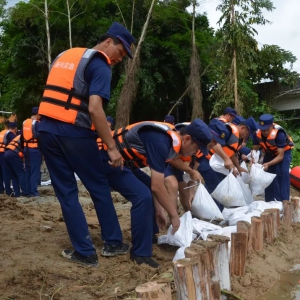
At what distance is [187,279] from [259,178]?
3.93 m

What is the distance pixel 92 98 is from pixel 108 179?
2.78 ft

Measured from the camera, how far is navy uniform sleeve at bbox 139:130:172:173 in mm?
3602

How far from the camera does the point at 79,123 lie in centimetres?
349

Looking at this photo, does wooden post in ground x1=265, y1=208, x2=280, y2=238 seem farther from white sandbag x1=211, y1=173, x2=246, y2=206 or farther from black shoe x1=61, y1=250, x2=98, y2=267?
black shoe x1=61, y1=250, x2=98, y2=267

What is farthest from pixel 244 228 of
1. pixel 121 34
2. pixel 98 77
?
pixel 121 34

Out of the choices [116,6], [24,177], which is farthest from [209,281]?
[116,6]

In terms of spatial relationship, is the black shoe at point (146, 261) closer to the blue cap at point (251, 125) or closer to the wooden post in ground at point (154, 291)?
the wooden post in ground at point (154, 291)

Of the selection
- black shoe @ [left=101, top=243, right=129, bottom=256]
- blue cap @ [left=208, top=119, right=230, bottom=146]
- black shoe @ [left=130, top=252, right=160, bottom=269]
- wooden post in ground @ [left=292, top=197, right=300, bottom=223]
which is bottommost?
wooden post in ground @ [left=292, top=197, right=300, bottom=223]

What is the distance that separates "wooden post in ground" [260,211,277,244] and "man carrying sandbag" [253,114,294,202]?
5.94 feet

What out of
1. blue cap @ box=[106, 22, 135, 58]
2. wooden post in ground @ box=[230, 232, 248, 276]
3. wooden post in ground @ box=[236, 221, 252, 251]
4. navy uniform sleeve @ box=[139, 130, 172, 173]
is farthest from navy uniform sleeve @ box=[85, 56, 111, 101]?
wooden post in ground @ box=[236, 221, 252, 251]

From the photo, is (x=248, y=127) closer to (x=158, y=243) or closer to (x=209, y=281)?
(x=158, y=243)

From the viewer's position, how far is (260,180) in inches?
260

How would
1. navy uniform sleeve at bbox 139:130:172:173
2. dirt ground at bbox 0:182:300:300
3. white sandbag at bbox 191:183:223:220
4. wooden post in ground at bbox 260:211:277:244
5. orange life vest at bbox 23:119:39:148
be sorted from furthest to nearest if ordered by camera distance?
orange life vest at bbox 23:119:39:148 → white sandbag at bbox 191:183:223:220 → wooden post in ground at bbox 260:211:277:244 → navy uniform sleeve at bbox 139:130:172:173 → dirt ground at bbox 0:182:300:300

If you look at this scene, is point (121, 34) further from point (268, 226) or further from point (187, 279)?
point (268, 226)
